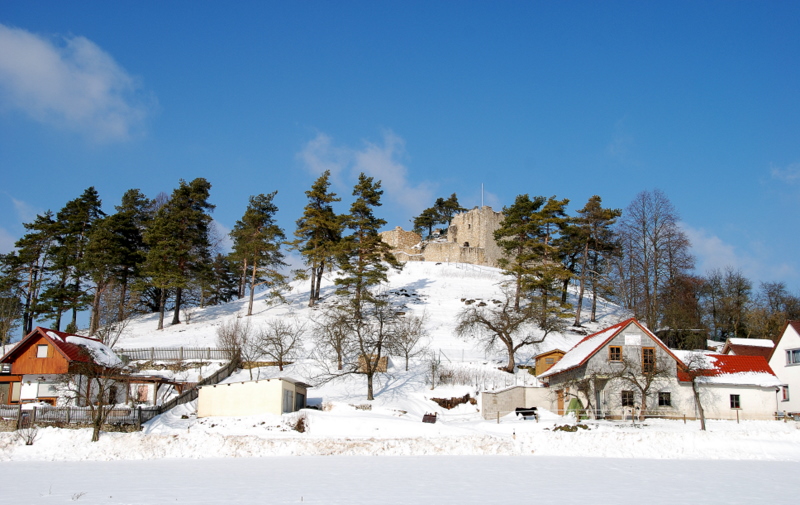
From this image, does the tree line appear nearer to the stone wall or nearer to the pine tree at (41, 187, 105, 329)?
the pine tree at (41, 187, 105, 329)

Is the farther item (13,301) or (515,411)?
(13,301)

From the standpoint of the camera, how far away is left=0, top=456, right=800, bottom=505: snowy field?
14.6 meters

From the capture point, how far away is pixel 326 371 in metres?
36.4

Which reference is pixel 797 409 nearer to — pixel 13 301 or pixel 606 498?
pixel 606 498

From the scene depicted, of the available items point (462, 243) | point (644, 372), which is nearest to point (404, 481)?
point (644, 372)

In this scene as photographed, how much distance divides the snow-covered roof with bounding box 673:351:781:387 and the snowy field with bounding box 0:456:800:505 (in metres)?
10.6

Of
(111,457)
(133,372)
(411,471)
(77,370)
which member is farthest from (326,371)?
(411,471)

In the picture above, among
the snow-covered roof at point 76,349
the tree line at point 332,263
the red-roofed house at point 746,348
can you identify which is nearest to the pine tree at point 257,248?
the tree line at point 332,263

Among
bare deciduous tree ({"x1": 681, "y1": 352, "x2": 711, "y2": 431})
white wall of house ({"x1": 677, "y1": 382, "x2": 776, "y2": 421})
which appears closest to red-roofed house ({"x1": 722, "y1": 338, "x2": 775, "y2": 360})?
bare deciduous tree ({"x1": 681, "y1": 352, "x2": 711, "y2": 431})

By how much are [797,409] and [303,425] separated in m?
26.1

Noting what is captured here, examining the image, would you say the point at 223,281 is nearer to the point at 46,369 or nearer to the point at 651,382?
the point at 46,369

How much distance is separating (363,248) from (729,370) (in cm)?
2617

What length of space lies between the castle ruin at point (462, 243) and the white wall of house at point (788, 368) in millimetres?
43154

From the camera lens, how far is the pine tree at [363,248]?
46.5 meters
